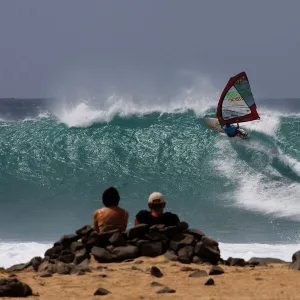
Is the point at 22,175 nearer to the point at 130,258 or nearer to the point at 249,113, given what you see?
the point at 249,113

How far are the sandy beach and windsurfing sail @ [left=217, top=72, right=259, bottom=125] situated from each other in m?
16.6

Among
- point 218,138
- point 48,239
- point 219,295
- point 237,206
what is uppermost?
point 218,138

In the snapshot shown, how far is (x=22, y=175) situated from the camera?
79.2 ft

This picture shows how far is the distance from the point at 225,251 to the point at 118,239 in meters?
5.02

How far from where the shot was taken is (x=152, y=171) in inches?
950

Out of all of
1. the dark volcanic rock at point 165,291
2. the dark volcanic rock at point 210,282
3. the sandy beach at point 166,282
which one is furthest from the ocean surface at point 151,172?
the dark volcanic rock at point 165,291

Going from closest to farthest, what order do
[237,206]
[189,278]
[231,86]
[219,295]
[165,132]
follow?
[219,295] < [189,278] < [237,206] < [231,86] < [165,132]

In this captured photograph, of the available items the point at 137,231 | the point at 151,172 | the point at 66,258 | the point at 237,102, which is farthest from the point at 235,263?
the point at 237,102

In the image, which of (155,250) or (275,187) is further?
(275,187)

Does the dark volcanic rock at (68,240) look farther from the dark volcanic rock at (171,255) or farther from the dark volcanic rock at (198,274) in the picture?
the dark volcanic rock at (198,274)

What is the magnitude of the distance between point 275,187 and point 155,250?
13841 mm

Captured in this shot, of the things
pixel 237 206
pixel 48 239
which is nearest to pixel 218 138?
pixel 237 206

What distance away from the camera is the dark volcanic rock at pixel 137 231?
374 inches

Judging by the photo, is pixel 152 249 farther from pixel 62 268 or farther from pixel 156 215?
pixel 62 268
